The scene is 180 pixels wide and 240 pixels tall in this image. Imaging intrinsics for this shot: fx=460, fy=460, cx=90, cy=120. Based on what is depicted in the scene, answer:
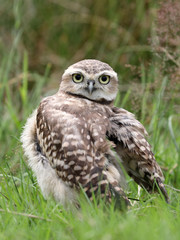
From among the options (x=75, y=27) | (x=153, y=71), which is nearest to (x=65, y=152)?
(x=153, y=71)

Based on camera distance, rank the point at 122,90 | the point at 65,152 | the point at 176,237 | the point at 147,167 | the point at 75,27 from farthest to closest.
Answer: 1. the point at 75,27
2. the point at 122,90
3. the point at 147,167
4. the point at 65,152
5. the point at 176,237

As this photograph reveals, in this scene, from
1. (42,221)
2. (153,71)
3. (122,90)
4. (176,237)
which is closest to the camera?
(176,237)

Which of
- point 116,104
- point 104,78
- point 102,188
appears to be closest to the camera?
point 102,188

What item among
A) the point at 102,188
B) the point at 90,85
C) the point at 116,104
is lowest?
the point at 102,188

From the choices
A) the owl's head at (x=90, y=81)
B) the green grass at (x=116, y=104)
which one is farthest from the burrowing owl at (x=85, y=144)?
the green grass at (x=116, y=104)

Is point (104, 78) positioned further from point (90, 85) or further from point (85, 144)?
point (85, 144)

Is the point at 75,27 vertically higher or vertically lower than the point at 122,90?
higher

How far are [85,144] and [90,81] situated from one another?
80cm

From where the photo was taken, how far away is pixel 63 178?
3.24 meters

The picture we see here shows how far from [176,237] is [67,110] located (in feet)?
4.75

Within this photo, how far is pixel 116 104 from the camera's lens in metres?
4.75

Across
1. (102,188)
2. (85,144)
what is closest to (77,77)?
(85,144)

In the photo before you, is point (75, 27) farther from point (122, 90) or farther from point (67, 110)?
point (67, 110)

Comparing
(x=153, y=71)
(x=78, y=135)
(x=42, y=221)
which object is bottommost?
(x=42, y=221)
